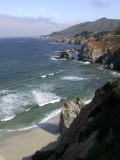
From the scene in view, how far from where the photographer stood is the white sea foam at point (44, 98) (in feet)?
129

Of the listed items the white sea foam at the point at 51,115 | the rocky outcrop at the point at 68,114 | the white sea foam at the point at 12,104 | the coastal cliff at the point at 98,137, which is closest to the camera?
the coastal cliff at the point at 98,137

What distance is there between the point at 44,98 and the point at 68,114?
13574mm

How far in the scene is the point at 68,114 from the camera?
28234 mm

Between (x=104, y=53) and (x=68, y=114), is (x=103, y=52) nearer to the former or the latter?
(x=104, y=53)

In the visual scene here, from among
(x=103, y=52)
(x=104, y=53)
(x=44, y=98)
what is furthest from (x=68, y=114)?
(x=103, y=52)

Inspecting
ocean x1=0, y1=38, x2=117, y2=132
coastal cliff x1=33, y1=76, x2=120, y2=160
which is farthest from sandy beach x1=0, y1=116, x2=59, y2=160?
coastal cliff x1=33, y1=76, x2=120, y2=160

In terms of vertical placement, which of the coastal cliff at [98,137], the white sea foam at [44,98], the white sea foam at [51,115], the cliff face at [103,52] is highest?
the cliff face at [103,52]

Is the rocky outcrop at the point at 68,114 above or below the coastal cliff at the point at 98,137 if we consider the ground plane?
below

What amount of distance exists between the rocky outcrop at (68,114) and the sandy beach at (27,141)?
1.45m

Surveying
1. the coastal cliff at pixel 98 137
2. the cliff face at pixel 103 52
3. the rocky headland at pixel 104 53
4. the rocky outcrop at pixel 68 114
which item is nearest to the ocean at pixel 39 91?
the rocky outcrop at pixel 68 114

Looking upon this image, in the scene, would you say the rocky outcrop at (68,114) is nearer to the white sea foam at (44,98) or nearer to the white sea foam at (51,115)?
the white sea foam at (51,115)

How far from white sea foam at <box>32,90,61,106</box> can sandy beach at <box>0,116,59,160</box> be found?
825 centimetres

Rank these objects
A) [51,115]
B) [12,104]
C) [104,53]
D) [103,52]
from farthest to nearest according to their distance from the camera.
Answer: [103,52], [104,53], [12,104], [51,115]

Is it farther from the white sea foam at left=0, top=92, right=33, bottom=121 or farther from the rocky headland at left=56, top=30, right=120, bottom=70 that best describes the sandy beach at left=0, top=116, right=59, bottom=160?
the rocky headland at left=56, top=30, right=120, bottom=70
